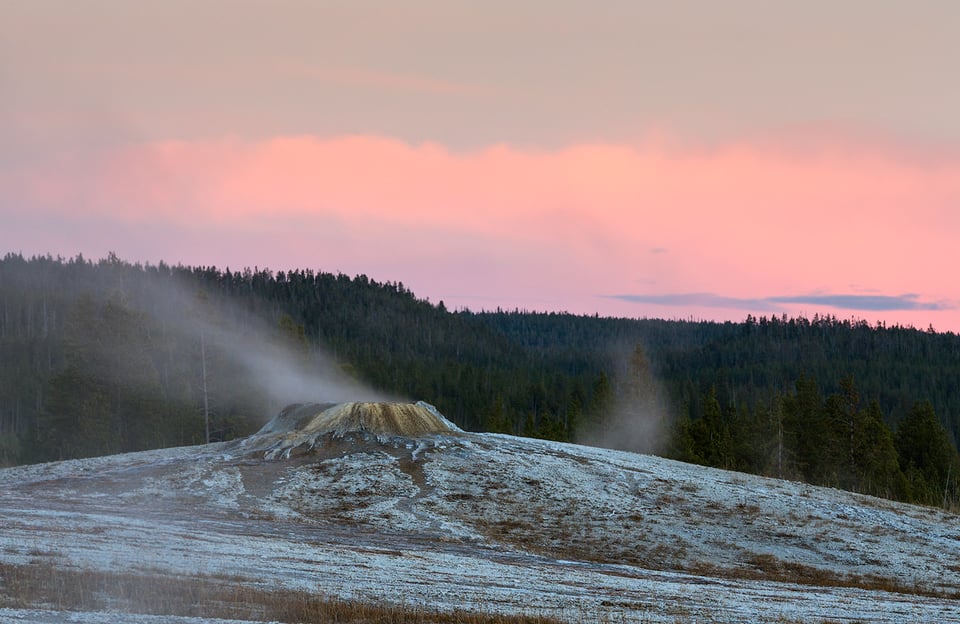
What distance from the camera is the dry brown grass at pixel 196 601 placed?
19.0m

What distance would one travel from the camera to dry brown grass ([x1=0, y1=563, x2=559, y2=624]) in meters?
19.0

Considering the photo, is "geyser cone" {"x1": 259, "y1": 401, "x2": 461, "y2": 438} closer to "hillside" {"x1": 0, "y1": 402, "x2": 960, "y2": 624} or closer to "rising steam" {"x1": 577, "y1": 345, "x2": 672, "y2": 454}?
"hillside" {"x1": 0, "y1": 402, "x2": 960, "y2": 624}

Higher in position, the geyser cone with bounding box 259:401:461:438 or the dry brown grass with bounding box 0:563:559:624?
the geyser cone with bounding box 259:401:461:438

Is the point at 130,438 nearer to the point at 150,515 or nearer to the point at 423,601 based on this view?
the point at 150,515

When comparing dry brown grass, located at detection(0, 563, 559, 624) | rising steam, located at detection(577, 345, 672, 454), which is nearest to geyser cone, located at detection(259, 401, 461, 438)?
dry brown grass, located at detection(0, 563, 559, 624)

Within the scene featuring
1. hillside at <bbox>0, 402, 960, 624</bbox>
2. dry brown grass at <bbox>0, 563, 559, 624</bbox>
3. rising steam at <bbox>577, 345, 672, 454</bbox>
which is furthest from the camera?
rising steam at <bbox>577, 345, 672, 454</bbox>

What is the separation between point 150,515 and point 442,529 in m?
12.4

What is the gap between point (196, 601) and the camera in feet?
65.9

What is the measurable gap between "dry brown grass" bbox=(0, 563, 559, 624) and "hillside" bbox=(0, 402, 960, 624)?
0.15 metres

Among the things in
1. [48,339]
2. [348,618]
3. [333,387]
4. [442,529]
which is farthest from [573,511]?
[48,339]

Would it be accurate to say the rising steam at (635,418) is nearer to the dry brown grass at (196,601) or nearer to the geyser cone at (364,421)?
the geyser cone at (364,421)

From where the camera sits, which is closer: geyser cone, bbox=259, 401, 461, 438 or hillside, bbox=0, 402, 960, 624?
hillside, bbox=0, 402, 960, 624

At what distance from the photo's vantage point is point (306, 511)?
41.2 m

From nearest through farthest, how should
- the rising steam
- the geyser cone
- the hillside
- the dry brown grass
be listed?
1. the dry brown grass
2. the hillside
3. the geyser cone
4. the rising steam
